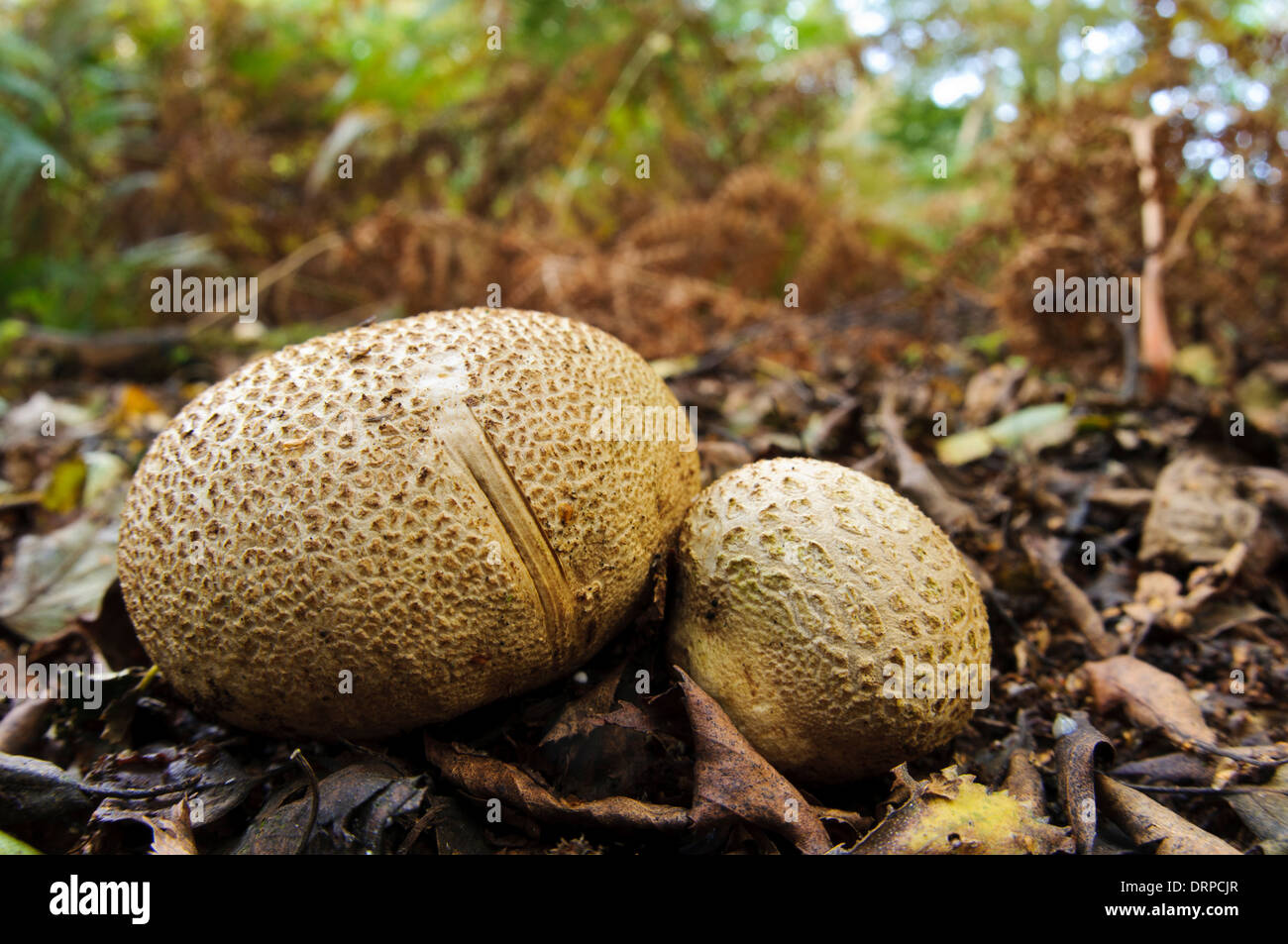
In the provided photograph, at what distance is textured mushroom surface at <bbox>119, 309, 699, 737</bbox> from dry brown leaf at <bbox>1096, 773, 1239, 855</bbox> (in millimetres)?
1318

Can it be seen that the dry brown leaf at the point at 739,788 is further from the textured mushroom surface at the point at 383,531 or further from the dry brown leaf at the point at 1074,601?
the dry brown leaf at the point at 1074,601

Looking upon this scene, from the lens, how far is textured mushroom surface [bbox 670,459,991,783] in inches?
76.2

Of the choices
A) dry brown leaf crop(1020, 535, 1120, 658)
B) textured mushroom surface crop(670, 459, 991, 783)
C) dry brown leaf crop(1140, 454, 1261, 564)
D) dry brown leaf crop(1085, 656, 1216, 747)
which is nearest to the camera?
textured mushroom surface crop(670, 459, 991, 783)

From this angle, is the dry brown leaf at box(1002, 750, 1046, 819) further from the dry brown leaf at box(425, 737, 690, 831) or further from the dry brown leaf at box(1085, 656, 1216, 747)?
the dry brown leaf at box(425, 737, 690, 831)

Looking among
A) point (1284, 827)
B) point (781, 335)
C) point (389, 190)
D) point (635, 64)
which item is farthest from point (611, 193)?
point (1284, 827)

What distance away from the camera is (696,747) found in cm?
192

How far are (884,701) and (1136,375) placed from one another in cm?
339

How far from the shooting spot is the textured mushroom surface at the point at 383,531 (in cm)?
183

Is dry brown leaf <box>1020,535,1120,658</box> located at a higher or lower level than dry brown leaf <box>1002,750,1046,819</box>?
higher

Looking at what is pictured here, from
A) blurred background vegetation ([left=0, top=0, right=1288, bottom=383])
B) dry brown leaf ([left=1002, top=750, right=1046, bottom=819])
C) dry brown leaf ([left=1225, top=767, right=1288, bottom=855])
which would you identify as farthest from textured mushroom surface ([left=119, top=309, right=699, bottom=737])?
blurred background vegetation ([left=0, top=0, right=1288, bottom=383])

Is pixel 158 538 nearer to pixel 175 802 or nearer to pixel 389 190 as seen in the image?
pixel 175 802

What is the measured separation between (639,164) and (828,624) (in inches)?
225

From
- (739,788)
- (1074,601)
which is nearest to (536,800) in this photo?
(739,788)

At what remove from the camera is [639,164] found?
680cm
